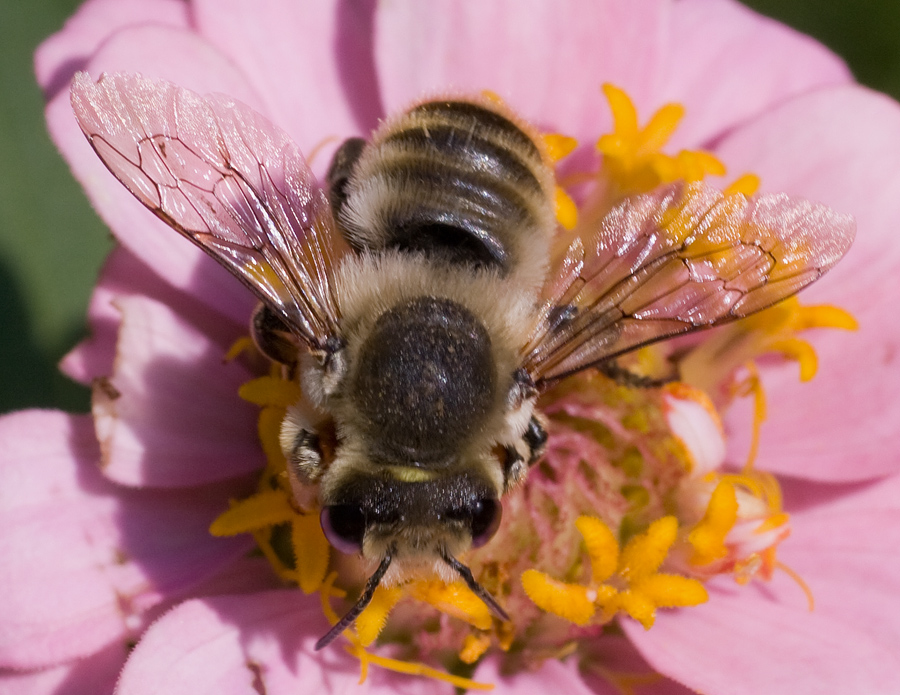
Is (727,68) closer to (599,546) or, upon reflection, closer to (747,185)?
(747,185)

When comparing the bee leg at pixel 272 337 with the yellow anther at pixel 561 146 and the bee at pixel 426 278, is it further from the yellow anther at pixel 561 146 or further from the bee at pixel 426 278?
the yellow anther at pixel 561 146

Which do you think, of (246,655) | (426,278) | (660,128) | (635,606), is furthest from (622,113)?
(246,655)

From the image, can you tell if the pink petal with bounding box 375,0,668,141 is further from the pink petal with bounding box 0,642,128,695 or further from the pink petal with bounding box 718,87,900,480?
the pink petal with bounding box 0,642,128,695

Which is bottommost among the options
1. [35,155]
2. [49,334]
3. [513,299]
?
[49,334]

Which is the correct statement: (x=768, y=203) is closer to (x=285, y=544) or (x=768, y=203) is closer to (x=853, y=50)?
(x=285, y=544)

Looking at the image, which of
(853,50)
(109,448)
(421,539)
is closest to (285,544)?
Result: (109,448)

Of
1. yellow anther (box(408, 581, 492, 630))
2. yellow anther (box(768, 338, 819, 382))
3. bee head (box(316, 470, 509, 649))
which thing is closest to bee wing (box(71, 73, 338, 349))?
bee head (box(316, 470, 509, 649))

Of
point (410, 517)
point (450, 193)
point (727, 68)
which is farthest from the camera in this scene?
point (727, 68)

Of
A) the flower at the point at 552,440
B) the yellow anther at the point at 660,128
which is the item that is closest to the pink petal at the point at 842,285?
the flower at the point at 552,440
